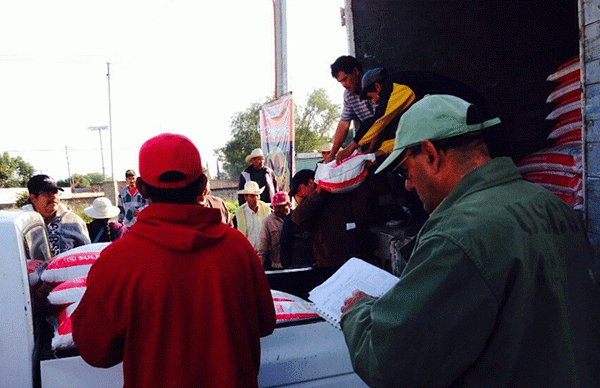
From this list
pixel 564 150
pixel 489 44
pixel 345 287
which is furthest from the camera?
pixel 489 44

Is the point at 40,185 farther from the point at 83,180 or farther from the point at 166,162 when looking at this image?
the point at 83,180

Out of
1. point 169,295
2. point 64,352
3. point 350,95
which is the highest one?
point 350,95

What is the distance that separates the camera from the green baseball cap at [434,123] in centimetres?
133

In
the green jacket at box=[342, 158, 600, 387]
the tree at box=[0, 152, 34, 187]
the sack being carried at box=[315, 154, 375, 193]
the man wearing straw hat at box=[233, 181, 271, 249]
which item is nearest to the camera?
the green jacket at box=[342, 158, 600, 387]

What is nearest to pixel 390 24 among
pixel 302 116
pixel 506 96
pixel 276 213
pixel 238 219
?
pixel 506 96

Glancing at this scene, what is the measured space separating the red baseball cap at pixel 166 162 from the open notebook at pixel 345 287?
643mm

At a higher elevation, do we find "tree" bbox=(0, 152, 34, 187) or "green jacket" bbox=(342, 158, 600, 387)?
"green jacket" bbox=(342, 158, 600, 387)

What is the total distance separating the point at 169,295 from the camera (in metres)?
1.68

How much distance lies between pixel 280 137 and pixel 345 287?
266 inches

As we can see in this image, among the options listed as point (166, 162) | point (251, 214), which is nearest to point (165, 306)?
point (166, 162)

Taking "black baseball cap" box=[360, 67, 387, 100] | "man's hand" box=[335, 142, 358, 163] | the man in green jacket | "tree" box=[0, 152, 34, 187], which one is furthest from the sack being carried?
"tree" box=[0, 152, 34, 187]

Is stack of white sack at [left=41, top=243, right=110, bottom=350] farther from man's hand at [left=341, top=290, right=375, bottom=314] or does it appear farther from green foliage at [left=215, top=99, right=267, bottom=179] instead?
green foliage at [left=215, top=99, right=267, bottom=179]

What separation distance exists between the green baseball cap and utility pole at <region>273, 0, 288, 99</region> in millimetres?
7368

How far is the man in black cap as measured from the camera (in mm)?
4195
